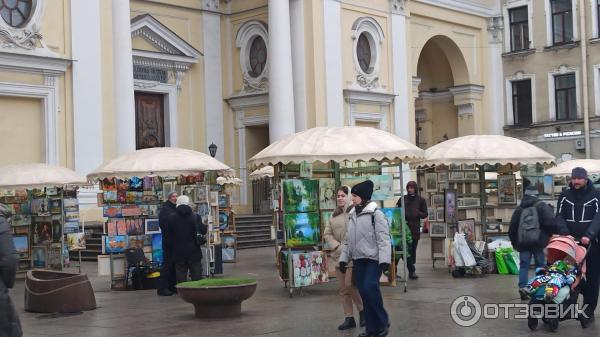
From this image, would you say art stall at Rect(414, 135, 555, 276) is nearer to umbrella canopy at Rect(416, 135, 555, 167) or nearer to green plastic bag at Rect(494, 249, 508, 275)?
umbrella canopy at Rect(416, 135, 555, 167)

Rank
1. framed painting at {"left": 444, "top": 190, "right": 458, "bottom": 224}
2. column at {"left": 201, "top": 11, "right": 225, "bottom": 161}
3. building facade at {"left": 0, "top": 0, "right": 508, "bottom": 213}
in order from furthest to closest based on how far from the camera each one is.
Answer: column at {"left": 201, "top": 11, "right": 225, "bottom": 161}, building facade at {"left": 0, "top": 0, "right": 508, "bottom": 213}, framed painting at {"left": 444, "top": 190, "right": 458, "bottom": 224}

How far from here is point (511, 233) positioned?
1295cm

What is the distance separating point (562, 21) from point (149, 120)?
18322 millimetres

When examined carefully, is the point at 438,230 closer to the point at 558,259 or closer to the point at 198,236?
the point at 198,236

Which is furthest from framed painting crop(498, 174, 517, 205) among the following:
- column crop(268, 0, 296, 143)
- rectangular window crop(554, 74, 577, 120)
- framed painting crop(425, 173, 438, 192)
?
rectangular window crop(554, 74, 577, 120)

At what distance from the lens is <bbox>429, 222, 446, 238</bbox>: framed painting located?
18.5m

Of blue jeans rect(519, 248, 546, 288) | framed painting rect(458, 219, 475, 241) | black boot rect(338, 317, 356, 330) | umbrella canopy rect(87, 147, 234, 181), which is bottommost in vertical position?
black boot rect(338, 317, 356, 330)

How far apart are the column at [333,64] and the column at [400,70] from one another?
326 centimetres

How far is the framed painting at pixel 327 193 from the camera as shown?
51.3ft

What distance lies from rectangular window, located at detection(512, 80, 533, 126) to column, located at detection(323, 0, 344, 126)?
1159 centimetres

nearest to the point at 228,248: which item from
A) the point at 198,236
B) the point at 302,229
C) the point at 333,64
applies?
the point at 198,236

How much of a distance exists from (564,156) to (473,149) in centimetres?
2113

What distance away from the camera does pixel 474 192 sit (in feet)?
62.9

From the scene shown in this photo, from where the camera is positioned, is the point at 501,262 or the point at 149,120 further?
the point at 149,120
